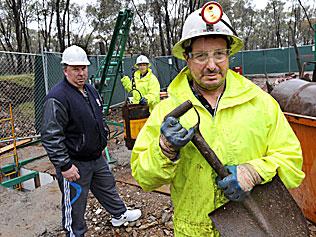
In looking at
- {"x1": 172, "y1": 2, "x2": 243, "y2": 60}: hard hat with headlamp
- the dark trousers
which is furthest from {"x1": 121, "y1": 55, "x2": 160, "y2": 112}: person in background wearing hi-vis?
{"x1": 172, "y1": 2, "x2": 243, "y2": 60}: hard hat with headlamp

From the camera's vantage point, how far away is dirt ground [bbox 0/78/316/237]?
142 inches

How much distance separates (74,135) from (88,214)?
1476mm

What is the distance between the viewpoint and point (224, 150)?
4.93 feet

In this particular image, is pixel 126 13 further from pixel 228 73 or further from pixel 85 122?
pixel 228 73

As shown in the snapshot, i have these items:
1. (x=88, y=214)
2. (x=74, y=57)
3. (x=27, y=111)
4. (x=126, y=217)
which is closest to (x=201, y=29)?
(x=74, y=57)

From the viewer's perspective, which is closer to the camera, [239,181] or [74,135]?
[239,181]

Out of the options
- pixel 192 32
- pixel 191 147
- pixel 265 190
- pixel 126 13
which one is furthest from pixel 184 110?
pixel 126 13

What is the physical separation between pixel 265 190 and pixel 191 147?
428 mm

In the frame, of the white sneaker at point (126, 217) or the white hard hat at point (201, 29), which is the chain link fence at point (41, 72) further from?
the white hard hat at point (201, 29)

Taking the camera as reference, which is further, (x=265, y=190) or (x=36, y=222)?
(x=36, y=222)

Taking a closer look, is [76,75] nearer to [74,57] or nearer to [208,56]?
[74,57]

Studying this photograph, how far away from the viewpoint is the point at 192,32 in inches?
60.6

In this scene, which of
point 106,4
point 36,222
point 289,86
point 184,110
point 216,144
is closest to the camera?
point 184,110

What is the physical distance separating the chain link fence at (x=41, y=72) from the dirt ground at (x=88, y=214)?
125 inches
